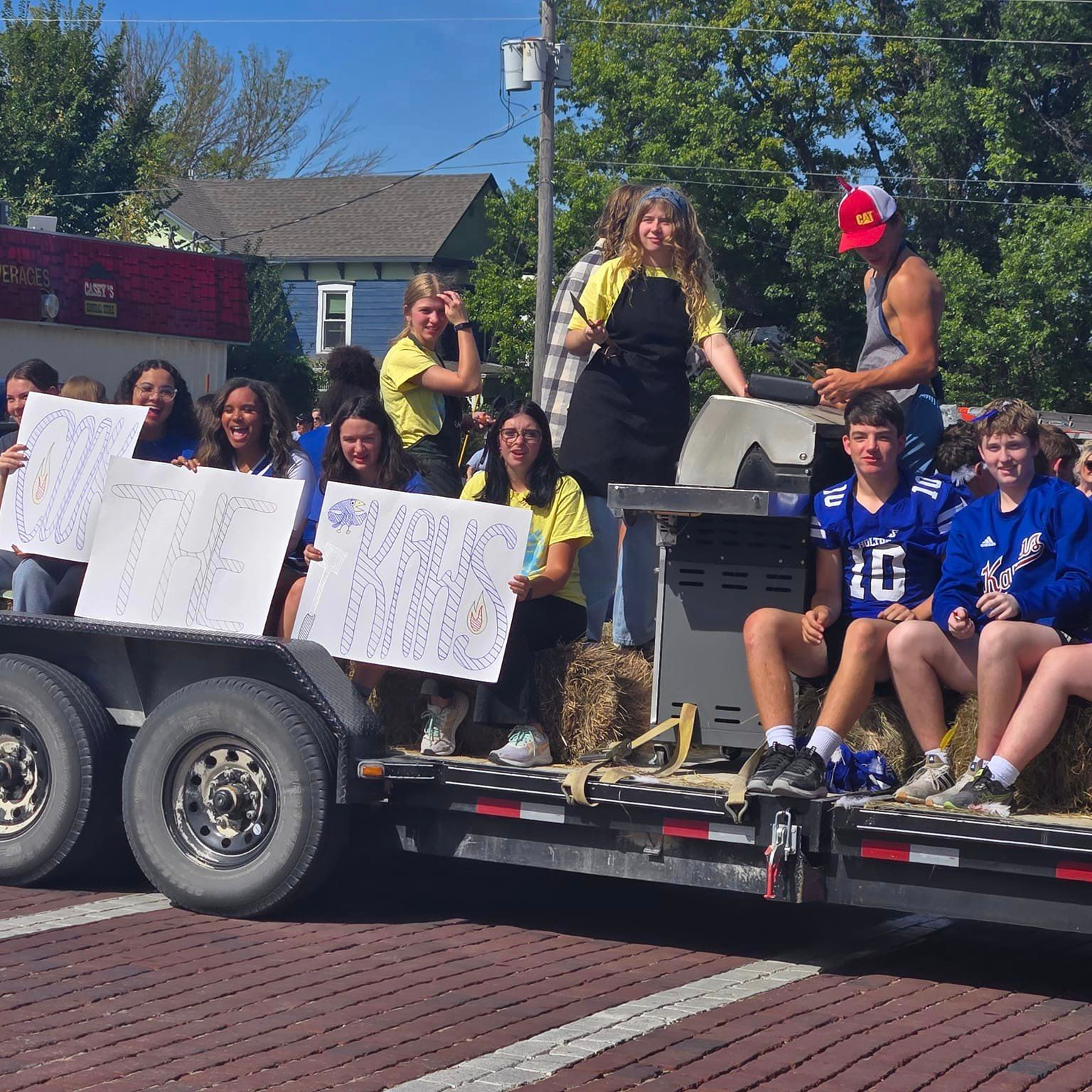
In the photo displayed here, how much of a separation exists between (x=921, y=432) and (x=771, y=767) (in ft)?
5.79

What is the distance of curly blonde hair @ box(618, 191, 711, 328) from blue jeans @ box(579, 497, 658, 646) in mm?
892

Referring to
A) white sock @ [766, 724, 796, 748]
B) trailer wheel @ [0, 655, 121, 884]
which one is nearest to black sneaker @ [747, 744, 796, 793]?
white sock @ [766, 724, 796, 748]

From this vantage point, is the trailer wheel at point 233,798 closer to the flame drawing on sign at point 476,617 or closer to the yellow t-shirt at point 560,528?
the flame drawing on sign at point 476,617

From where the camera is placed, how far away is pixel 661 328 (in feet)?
22.9

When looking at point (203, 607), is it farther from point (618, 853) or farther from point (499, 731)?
point (618, 853)

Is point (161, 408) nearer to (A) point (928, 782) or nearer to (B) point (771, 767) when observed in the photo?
(B) point (771, 767)

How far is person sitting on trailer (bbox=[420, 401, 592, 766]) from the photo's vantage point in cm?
638

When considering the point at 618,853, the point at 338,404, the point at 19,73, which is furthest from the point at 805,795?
the point at 19,73

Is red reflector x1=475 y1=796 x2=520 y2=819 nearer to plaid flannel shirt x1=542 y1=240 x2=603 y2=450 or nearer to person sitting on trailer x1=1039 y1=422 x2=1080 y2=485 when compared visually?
plaid flannel shirt x1=542 y1=240 x2=603 y2=450

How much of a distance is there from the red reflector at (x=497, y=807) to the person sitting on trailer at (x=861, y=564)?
36.8 inches

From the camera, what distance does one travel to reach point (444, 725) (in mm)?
6457

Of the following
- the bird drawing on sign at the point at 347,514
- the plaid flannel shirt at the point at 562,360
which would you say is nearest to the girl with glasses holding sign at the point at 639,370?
the plaid flannel shirt at the point at 562,360

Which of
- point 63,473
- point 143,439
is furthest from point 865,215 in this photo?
point 63,473

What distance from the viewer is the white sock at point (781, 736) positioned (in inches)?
224
